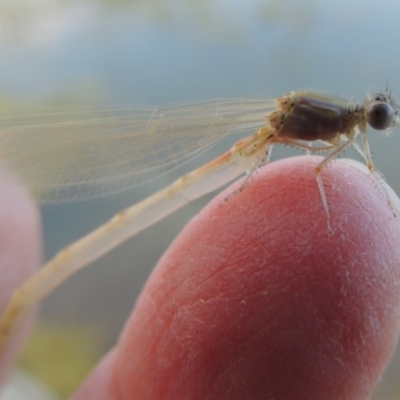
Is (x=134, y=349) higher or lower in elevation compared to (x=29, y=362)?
lower

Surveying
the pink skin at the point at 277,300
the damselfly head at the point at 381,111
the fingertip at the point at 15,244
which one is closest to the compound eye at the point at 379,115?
the damselfly head at the point at 381,111

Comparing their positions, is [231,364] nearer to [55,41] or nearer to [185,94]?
[185,94]

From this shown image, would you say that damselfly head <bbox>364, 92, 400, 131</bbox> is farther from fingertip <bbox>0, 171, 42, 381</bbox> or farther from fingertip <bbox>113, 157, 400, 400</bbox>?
fingertip <bbox>0, 171, 42, 381</bbox>

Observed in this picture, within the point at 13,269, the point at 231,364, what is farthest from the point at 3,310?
the point at 231,364

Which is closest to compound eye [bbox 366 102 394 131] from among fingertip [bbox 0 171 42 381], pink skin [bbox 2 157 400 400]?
pink skin [bbox 2 157 400 400]

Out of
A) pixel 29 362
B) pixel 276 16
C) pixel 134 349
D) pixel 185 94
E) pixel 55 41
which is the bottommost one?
pixel 134 349
